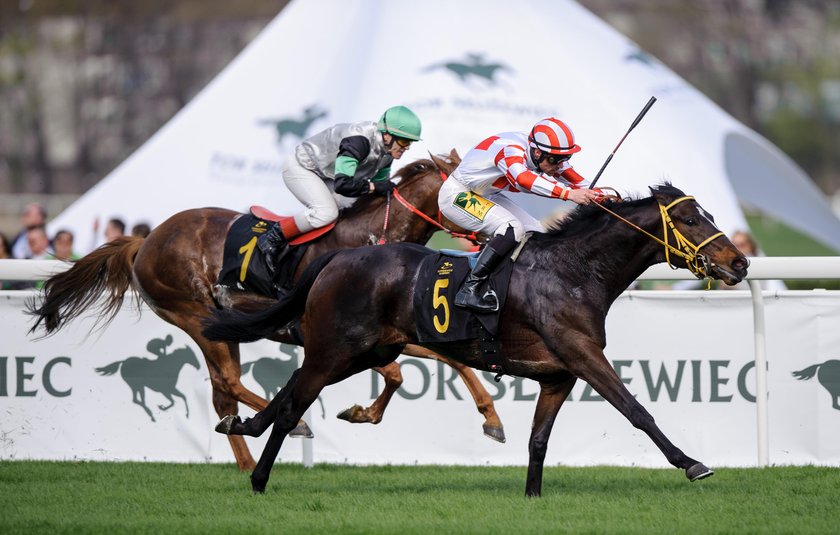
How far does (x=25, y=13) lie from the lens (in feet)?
111

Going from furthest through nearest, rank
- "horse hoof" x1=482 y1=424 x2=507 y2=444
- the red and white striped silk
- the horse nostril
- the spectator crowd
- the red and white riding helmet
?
the spectator crowd, "horse hoof" x1=482 y1=424 x2=507 y2=444, the red and white riding helmet, the red and white striped silk, the horse nostril

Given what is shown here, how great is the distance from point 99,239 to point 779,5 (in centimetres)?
3430

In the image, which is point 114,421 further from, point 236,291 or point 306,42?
point 306,42

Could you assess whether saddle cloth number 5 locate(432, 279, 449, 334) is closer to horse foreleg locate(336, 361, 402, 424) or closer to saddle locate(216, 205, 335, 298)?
horse foreleg locate(336, 361, 402, 424)

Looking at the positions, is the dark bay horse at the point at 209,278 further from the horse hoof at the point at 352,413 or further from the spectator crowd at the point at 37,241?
the spectator crowd at the point at 37,241

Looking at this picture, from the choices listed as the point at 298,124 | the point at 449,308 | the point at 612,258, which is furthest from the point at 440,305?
the point at 298,124

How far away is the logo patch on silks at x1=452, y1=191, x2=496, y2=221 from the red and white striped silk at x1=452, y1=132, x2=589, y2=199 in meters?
0.06

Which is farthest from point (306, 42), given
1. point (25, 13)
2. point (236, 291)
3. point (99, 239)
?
point (25, 13)

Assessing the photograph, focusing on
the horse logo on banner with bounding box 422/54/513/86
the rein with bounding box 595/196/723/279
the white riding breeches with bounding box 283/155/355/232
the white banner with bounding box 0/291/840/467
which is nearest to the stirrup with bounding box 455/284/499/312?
the rein with bounding box 595/196/723/279

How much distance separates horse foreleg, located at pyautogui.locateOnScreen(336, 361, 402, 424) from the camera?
6617 millimetres

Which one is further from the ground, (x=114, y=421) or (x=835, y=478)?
(x=835, y=478)

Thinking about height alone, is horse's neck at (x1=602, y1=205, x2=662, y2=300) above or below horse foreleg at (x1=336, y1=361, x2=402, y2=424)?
above

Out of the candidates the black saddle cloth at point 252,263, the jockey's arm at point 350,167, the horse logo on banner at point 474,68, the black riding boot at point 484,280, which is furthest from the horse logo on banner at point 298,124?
the black riding boot at point 484,280

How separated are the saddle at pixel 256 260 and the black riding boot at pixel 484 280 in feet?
4.79
